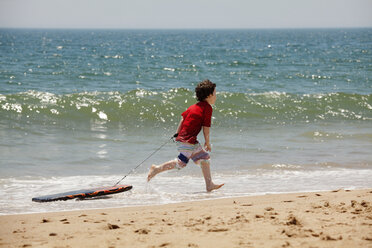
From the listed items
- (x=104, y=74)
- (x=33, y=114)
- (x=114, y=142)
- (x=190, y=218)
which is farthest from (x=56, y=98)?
(x=190, y=218)

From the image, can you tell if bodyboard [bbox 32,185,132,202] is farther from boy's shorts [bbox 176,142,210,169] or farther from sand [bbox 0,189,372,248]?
boy's shorts [bbox 176,142,210,169]

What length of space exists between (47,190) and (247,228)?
325 centimetres

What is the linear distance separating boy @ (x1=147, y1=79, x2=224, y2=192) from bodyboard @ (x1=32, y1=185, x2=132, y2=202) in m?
0.49

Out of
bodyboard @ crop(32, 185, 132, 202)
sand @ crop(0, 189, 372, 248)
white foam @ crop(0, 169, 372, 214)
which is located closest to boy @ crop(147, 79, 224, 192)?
white foam @ crop(0, 169, 372, 214)

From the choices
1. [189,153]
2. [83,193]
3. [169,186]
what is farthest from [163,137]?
[83,193]

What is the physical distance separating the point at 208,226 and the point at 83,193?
7.30ft

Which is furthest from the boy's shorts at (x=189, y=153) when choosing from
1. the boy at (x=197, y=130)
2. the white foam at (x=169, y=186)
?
the white foam at (x=169, y=186)

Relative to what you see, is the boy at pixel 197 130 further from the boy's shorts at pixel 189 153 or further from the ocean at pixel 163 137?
the ocean at pixel 163 137

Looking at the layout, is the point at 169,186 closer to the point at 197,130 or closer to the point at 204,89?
the point at 197,130

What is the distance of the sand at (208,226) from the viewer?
3.97 metres

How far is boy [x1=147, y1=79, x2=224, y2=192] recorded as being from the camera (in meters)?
6.32

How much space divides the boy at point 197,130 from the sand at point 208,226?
3.18 ft

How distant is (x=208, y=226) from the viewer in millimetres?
4375

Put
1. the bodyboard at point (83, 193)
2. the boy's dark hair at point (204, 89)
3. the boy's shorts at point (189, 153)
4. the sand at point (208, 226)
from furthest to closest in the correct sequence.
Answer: the boy's shorts at point (189, 153) < the boy's dark hair at point (204, 89) < the bodyboard at point (83, 193) < the sand at point (208, 226)
